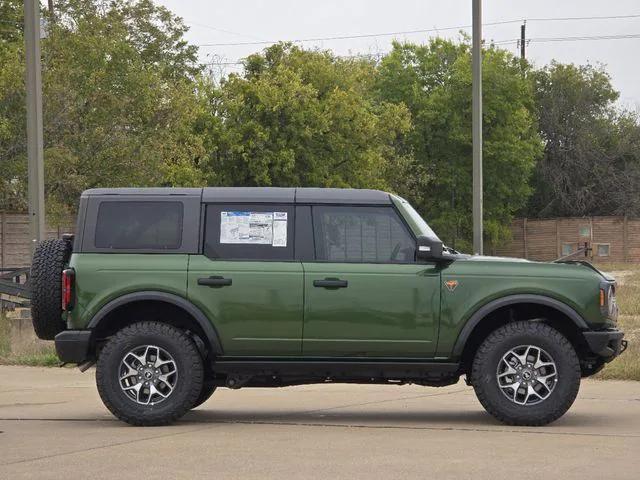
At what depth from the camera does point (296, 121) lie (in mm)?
55281

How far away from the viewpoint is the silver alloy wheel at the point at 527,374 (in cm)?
1113

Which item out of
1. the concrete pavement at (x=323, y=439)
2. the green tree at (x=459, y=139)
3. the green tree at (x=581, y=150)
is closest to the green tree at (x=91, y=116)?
the concrete pavement at (x=323, y=439)

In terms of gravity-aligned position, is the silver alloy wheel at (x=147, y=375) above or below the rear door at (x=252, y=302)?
below

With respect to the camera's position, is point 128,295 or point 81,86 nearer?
point 128,295

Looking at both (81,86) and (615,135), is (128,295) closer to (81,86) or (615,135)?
(81,86)

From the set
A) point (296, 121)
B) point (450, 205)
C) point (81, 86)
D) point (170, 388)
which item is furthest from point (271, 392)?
point (450, 205)

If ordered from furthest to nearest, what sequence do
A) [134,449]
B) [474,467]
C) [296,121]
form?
[296,121] < [134,449] < [474,467]

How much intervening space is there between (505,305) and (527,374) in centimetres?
58

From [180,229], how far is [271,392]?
149 inches

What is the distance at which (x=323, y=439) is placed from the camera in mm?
10195

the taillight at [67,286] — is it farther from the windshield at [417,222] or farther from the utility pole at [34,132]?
the utility pole at [34,132]

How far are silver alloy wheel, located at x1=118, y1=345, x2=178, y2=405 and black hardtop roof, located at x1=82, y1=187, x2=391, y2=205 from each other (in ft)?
4.25

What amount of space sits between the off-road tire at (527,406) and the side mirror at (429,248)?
32.6 inches

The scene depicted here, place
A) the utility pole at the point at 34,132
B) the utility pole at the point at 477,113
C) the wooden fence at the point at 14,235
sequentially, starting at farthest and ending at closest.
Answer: the wooden fence at the point at 14,235 < the utility pole at the point at 477,113 < the utility pole at the point at 34,132
